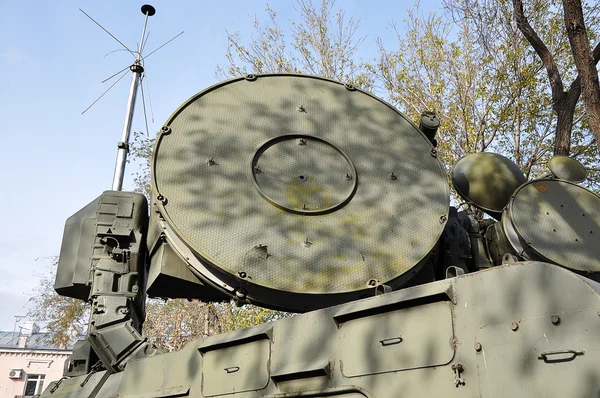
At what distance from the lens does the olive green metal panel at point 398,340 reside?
2.63 m

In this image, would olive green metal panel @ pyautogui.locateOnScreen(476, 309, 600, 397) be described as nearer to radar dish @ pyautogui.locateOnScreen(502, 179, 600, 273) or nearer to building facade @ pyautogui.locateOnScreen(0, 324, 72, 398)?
radar dish @ pyautogui.locateOnScreen(502, 179, 600, 273)

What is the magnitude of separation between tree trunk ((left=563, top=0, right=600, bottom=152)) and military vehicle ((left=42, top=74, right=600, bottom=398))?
293 centimetres

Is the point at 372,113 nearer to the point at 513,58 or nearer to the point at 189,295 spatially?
the point at 189,295

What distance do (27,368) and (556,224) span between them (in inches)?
1363

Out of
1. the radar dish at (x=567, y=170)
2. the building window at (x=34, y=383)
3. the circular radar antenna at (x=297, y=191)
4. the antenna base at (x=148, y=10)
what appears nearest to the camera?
the circular radar antenna at (x=297, y=191)

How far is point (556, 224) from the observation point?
16.4 feet

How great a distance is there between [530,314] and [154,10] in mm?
8631

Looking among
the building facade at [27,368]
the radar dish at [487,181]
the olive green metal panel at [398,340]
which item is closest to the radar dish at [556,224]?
the radar dish at [487,181]

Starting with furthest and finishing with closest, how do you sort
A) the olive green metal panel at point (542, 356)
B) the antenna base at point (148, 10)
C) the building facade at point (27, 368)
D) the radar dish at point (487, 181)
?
the building facade at point (27, 368)
the antenna base at point (148, 10)
the radar dish at point (487, 181)
the olive green metal panel at point (542, 356)

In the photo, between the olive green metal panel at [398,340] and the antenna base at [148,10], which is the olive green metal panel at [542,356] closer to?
the olive green metal panel at [398,340]

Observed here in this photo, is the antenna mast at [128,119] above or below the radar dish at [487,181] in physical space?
above

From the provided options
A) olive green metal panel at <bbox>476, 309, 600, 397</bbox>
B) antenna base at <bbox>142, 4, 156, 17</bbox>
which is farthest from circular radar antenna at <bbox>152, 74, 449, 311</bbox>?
antenna base at <bbox>142, 4, 156, 17</bbox>

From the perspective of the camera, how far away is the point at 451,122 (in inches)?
634

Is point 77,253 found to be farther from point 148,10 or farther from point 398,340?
point 148,10
